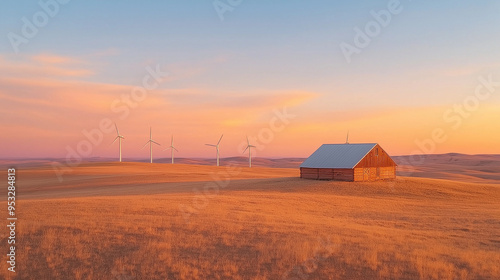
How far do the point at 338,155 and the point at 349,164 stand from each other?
397 cm

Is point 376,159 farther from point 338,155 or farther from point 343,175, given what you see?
point 343,175

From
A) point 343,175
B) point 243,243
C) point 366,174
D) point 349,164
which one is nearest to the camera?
point 243,243

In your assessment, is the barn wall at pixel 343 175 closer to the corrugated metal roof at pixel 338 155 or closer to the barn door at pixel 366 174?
the corrugated metal roof at pixel 338 155

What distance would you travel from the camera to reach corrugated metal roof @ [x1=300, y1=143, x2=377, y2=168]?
52.0 metres

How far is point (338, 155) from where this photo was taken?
54.8 m

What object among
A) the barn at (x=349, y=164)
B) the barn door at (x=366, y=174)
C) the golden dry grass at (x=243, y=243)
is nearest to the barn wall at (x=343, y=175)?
the barn at (x=349, y=164)

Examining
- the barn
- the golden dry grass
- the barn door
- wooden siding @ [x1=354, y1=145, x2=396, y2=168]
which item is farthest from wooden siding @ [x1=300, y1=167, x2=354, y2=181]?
the golden dry grass

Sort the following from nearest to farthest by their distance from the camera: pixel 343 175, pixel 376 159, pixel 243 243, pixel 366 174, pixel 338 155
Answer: pixel 243 243, pixel 343 175, pixel 366 174, pixel 376 159, pixel 338 155

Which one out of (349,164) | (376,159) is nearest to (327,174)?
(349,164)

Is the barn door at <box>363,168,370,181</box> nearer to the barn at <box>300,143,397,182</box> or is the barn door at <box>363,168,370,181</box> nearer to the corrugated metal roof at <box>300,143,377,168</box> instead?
the barn at <box>300,143,397,182</box>

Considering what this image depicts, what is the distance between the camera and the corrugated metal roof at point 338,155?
51969mm

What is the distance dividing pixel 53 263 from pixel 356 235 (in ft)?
43.9

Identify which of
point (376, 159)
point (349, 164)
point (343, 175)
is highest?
point (376, 159)

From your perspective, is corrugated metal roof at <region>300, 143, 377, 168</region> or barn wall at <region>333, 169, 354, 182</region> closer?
barn wall at <region>333, 169, 354, 182</region>
